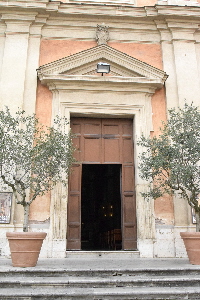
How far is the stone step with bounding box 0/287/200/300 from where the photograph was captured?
4102 mm

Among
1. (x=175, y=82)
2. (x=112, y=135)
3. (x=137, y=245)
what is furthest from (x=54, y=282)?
(x=175, y=82)

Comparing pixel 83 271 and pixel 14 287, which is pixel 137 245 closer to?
pixel 83 271

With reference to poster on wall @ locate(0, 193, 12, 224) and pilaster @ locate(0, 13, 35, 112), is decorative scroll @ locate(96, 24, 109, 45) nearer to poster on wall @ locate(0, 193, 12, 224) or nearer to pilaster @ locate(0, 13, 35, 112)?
pilaster @ locate(0, 13, 35, 112)

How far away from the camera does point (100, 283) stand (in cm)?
449

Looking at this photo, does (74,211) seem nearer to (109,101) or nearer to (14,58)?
(109,101)

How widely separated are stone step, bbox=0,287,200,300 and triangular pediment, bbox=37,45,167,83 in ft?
16.3

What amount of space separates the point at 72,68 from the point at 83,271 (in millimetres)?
4793

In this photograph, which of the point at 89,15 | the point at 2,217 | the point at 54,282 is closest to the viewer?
the point at 54,282

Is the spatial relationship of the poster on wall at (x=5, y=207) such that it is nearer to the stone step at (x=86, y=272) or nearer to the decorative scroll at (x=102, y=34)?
the stone step at (x=86, y=272)

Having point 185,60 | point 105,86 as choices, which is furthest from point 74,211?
point 185,60

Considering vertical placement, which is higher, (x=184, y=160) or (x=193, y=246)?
(x=184, y=160)

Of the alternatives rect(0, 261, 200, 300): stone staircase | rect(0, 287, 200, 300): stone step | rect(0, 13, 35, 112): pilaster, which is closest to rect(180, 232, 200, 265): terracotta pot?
rect(0, 261, 200, 300): stone staircase

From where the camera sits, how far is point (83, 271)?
4.82m

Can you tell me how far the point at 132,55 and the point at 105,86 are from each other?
120cm
